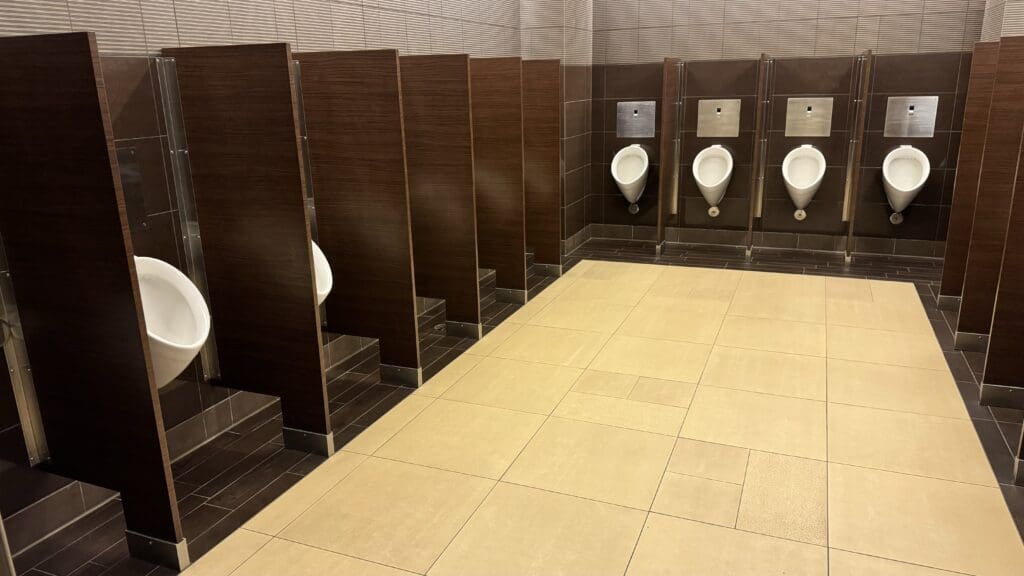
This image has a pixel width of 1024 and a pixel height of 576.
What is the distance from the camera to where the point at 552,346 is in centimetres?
421

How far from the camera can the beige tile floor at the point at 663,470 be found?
237 cm

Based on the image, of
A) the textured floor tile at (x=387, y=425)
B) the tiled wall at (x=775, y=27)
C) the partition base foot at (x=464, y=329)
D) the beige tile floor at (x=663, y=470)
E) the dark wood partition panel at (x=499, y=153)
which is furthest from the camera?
the tiled wall at (x=775, y=27)

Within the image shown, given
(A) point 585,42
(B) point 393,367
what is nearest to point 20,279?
(B) point 393,367

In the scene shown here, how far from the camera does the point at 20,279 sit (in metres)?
2.29

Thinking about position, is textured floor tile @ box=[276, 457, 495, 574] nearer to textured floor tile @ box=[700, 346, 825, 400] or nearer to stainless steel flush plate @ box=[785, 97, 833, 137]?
textured floor tile @ box=[700, 346, 825, 400]

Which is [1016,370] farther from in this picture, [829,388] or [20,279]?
[20,279]

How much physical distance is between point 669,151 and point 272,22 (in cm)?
391

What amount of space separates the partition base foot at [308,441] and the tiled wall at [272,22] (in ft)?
5.41

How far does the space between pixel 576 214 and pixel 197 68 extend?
4.36 meters

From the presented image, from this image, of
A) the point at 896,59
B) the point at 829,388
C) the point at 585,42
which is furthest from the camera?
the point at 585,42

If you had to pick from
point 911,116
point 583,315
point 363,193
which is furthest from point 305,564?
point 911,116

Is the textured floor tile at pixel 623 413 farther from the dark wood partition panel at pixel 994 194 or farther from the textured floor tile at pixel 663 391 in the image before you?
the dark wood partition panel at pixel 994 194

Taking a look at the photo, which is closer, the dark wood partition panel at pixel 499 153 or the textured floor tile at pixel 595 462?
the textured floor tile at pixel 595 462

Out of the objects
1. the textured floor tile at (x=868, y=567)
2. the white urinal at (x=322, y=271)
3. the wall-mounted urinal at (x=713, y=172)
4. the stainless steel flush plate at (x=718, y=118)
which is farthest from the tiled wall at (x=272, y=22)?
the textured floor tile at (x=868, y=567)
